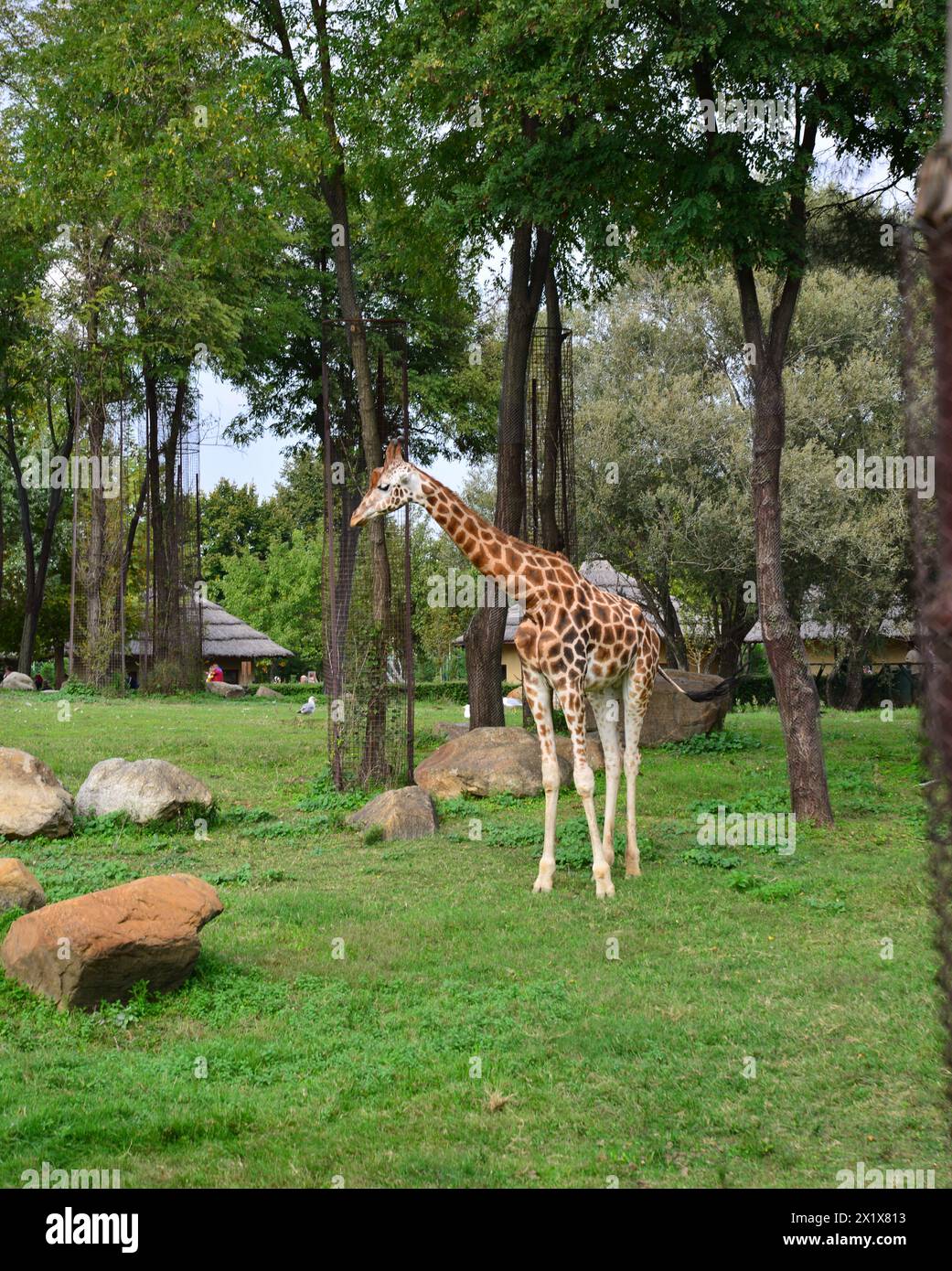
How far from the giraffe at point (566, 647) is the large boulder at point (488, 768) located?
3552 mm

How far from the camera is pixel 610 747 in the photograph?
460 inches

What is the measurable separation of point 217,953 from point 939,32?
11623 mm

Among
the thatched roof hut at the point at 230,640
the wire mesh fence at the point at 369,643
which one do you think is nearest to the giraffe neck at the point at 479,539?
the wire mesh fence at the point at 369,643

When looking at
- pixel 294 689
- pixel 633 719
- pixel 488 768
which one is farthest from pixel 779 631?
pixel 294 689

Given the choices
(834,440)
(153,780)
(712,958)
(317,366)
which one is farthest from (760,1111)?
(317,366)

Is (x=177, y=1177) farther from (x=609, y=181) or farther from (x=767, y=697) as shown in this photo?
(x=767, y=697)

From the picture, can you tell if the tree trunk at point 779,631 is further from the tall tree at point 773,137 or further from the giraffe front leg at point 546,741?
the giraffe front leg at point 546,741

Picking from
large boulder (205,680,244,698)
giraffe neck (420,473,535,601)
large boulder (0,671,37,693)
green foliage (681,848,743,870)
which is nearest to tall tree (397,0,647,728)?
giraffe neck (420,473,535,601)

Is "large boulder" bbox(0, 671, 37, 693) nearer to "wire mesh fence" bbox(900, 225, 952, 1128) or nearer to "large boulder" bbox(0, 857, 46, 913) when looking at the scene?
"large boulder" bbox(0, 857, 46, 913)

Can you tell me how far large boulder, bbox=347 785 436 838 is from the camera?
13242 mm

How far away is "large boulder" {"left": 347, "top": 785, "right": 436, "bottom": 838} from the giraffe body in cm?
221

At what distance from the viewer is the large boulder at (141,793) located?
13.2 metres

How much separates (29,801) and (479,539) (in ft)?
18.0

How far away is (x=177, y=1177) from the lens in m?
4.99
